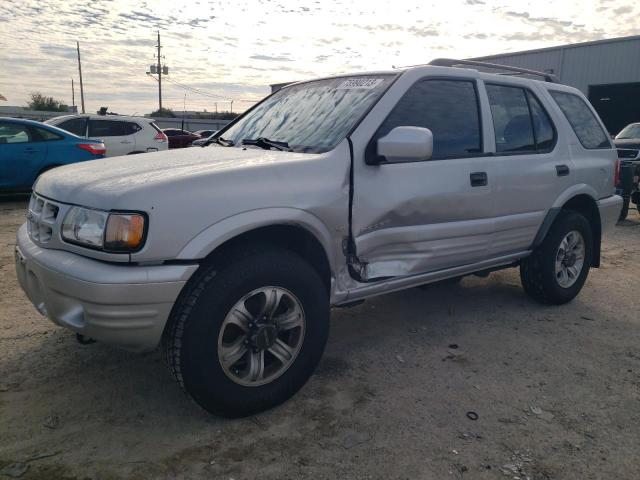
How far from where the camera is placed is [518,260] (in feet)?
13.6

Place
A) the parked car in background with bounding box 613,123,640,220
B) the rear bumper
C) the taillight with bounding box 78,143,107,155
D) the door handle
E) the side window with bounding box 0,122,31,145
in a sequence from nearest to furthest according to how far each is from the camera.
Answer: the door handle, the rear bumper, the parked car in background with bounding box 613,123,640,220, the side window with bounding box 0,122,31,145, the taillight with bounding box 78,143,107,155

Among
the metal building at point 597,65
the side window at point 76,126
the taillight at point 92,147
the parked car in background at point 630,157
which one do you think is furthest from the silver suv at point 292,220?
the metal building at point 597,65

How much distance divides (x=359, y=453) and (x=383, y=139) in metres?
1.57

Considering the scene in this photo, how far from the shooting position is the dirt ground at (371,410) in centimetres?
226

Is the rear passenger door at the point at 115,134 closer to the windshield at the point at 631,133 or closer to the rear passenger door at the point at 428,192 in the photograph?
the rear passenger door at the point at 428,192

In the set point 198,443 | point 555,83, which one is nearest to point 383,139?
point 198,443

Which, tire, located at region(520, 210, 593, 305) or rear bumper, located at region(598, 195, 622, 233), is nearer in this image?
tire, located at region(520, 210, 593, 305)

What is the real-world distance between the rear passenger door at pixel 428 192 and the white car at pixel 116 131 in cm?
869

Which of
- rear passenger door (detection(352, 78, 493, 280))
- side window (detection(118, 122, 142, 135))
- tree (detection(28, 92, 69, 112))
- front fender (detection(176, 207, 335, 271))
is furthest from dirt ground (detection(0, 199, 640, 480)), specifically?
tree (detection(28, 92, 69, 112))

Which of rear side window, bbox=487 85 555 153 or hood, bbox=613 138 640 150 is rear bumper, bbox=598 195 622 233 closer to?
rear side window, bbox=487 85 555 153

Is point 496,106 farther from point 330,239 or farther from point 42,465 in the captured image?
point 42,465

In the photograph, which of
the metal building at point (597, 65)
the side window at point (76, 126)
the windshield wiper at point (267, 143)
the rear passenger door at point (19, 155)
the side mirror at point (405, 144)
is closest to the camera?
the side mirror at point (405, 144)

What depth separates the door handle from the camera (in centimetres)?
341

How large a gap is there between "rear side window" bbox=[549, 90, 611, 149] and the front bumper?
11.6ft
